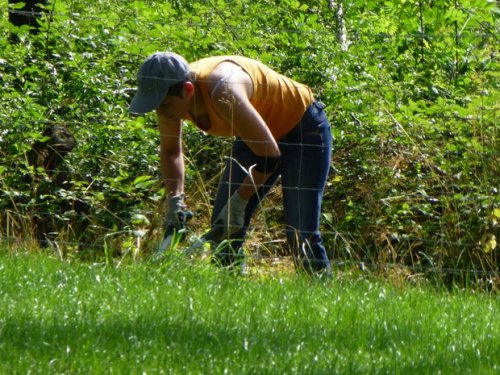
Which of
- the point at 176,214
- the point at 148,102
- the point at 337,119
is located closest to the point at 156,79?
the point at 148,102

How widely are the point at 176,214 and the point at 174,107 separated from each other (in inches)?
28.7

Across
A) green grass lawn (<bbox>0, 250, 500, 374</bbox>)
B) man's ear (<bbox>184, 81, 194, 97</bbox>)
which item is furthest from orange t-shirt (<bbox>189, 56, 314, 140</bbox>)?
green grass lawn (<bbox>0, 250, 500, 374</bbox>)

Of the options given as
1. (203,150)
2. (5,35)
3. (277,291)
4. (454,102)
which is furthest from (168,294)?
(5,35)

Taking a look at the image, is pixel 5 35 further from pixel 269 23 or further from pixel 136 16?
pixel 269 23

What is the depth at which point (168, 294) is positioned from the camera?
18.5 ft

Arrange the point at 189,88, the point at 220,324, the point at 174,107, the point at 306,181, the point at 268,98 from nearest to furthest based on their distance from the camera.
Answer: the point at 220,324 → the point at 189,88 → the point at 174,107 → the point at 268,98 → the point at 306,181

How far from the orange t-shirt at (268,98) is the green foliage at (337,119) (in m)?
1.17

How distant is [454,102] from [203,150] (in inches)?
86.8

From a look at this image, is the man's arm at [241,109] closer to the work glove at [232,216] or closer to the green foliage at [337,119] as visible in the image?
the work glove at [232,216]

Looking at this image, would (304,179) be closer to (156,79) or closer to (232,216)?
(232,216)

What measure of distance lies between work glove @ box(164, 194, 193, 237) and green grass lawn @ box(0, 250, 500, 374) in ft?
1.64

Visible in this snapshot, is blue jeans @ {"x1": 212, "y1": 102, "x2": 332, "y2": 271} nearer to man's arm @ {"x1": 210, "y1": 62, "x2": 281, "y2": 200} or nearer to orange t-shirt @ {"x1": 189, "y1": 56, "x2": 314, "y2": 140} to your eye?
orange t-shirt @ {"x1": 189, "y1": 56, "x2": 314, "y2": 140}

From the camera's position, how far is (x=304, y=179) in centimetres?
685

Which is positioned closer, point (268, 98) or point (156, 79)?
point (156, 79)
